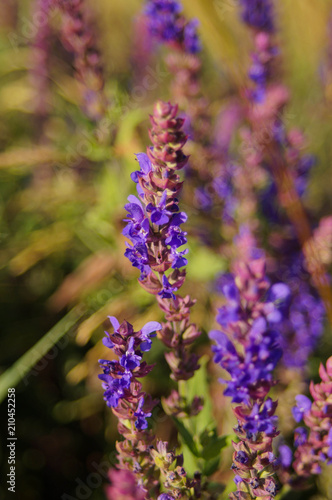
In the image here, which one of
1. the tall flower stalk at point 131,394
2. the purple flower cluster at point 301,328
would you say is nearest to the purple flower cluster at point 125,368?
the tall flower stalk at point 131,394

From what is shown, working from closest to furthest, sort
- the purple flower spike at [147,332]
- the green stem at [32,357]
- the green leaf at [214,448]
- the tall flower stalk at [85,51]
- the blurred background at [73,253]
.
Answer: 1. the purple flower spike at [147,332]
2. the green leaf at [214,448]
3. the green stem at [32,357]
4. the tall flower stalk at [85,51]
5. the blurred background at [73,253]

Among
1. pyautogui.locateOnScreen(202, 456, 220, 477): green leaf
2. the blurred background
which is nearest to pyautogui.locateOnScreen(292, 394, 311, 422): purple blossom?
pyautogui.locateOnScreen(202, 456, 220, 477): green leaf

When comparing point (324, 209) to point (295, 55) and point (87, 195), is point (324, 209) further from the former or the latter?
point (295, 55)

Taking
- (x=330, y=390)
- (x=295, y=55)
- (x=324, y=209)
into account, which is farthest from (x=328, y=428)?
(x=295, y=55)

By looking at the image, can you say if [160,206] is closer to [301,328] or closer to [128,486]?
[128,486]

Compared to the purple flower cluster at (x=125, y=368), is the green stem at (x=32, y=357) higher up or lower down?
higher up

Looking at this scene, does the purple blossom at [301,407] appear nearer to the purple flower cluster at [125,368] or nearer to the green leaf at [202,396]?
the green leaf at [202,396]
